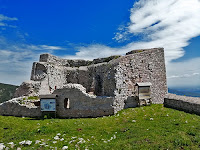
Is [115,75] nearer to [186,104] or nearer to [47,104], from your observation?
[186,104]

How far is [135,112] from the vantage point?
14.7 m

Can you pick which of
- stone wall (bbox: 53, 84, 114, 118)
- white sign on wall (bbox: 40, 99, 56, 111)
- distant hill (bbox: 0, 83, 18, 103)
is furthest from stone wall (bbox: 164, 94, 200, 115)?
distant hill (bbox: 0, 83, 18, 103)

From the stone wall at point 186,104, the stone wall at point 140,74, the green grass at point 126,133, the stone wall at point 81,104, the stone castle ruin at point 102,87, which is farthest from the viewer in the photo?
the stone wall at point 140,74

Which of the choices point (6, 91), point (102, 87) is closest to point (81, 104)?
point (102, 87)

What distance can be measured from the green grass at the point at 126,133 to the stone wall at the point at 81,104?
196 centimetres

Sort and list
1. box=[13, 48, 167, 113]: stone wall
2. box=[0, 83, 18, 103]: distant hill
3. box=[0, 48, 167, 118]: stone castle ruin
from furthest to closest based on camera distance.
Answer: box=[0, 83, 18, 103]: distant hill < box=[13, 48, 167, 113]: stone wall < box=[0, 48, 167, 118]: stone castle ruin

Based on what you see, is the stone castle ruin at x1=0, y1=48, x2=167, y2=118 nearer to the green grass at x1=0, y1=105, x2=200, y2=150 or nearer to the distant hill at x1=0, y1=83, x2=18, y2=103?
the green grass at x1=0, y1=105, x2=200, y2=150

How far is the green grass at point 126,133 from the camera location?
26.3 feet

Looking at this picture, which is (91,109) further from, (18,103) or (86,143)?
(18,103)

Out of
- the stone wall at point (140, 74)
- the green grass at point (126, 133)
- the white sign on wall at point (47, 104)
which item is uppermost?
the stone wall at point (140, 74)

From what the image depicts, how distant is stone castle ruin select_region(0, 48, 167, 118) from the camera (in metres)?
15.7

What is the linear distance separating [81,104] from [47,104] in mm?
→ 3707

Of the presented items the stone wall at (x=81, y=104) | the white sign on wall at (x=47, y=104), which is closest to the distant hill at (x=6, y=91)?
the white sign on wall at (x=47, y=104)

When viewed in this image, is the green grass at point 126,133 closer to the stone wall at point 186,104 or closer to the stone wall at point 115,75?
the stone wall at point 186,104
